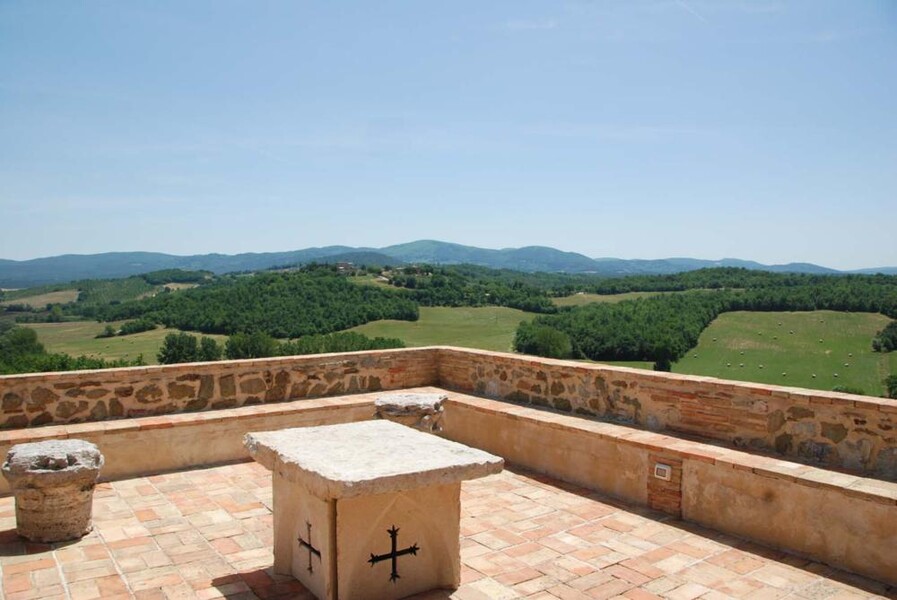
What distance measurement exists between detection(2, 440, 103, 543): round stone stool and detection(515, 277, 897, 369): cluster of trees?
4872 cm

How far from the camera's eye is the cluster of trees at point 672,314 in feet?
172

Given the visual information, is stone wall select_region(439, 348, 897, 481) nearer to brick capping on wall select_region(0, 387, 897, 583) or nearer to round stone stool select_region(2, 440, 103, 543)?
brick capping on wall select_region(0, 387, 897, 583)

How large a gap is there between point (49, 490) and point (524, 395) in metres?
4.97

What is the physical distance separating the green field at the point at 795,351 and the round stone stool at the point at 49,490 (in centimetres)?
4291

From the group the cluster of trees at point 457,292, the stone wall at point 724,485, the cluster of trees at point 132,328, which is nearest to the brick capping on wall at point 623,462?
the stone wall at point 724,485

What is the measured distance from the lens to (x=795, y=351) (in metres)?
55.8

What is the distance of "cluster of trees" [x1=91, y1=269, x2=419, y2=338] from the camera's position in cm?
5634

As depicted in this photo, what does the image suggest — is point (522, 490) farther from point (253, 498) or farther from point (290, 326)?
point (290, 326)

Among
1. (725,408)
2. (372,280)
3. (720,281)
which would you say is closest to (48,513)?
(725,408)

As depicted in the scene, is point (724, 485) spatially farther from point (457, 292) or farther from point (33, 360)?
point (457, 292)

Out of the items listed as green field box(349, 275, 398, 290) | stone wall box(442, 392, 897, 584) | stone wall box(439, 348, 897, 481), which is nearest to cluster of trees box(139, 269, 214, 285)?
green field box(349, 275, 398, 290)

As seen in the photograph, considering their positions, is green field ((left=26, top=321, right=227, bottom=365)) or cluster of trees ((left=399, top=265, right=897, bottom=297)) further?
cluster of trees ((left=399, top=265, right=897, bottom=297))

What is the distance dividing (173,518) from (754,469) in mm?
4713

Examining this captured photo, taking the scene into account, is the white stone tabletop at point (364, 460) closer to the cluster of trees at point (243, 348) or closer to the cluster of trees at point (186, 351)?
the cluster of trees at point (243, 348)
